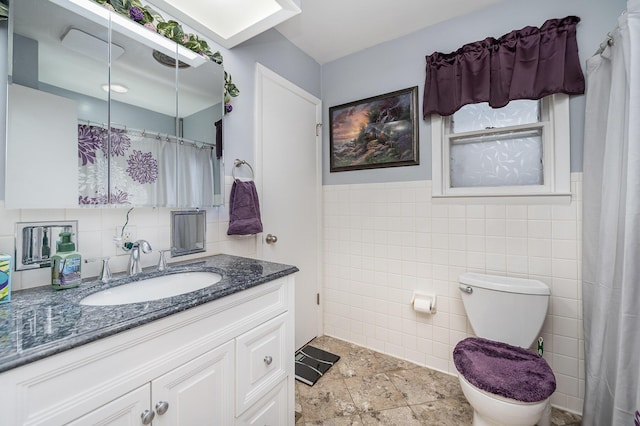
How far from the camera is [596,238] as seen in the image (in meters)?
1.37

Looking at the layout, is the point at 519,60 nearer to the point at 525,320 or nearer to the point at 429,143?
the point at 429,143

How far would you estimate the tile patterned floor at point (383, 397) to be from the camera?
1.49 meters

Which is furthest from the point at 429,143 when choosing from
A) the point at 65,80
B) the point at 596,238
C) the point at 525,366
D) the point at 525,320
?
the point at 65,80

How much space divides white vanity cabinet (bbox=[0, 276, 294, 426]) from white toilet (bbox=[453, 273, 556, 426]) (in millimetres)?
843

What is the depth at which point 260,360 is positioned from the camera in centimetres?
109

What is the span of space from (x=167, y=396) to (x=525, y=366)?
4.79 ft

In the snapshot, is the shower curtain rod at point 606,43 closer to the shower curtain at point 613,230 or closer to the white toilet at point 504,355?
the shower curtain at point 613,230

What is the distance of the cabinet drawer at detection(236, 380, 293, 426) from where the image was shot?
1.05 m

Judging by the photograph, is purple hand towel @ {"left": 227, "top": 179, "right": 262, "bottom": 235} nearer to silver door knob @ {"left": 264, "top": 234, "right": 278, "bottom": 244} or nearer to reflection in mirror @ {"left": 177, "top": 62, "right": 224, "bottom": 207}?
reflection in mirror @ {"left": 177, "top": 62, "right": 224, "bottom": 207}

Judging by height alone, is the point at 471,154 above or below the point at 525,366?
above

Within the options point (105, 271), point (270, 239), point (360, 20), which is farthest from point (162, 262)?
point (360, 20)

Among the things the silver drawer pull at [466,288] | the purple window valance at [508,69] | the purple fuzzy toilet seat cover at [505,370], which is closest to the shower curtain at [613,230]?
the purple window valance at [508,69]

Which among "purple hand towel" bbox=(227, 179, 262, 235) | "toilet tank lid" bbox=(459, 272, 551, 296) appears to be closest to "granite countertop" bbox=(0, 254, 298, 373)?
"purple hand towel" bbox=(227, 179, 262, 235)

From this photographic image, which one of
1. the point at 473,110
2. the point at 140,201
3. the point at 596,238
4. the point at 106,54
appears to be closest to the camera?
the point at 106,54
